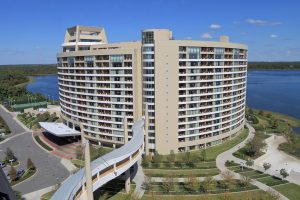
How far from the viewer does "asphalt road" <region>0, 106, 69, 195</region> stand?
54.9m

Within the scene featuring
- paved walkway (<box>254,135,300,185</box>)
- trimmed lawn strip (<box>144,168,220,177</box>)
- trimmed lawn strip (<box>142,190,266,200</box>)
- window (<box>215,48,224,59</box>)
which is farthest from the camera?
window (<box>215,48,224,59</box>)

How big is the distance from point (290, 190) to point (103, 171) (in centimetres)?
3393

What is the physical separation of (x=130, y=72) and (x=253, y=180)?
119ft

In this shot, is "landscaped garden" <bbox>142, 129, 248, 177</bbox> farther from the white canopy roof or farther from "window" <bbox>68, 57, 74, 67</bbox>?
"window" <bbox>68, 57, 74, 67</bbox>

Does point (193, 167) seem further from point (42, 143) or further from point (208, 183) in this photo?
point (42, 143)

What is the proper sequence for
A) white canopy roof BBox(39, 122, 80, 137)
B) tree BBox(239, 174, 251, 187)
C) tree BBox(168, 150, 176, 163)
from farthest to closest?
white canopy roof BBox(39, 122, 80, 137), tree BBox(168, 150, 176, 163), tree BBox(239, 174, 251, 187)

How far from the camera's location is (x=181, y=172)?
58656mm

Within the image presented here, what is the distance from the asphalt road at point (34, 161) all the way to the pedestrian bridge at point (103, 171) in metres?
18.2

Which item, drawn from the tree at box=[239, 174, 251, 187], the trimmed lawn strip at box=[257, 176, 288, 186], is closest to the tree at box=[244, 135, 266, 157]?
the trimmed lawn strip at box=[257, 176, 288, 186]

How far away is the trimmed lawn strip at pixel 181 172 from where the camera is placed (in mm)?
57062

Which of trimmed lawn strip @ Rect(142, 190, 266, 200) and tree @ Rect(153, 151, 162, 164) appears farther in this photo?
tree @ Rect(153, 151, 162, 164)

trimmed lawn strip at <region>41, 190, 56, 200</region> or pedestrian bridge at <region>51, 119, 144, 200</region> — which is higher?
pedestrian bridge at <region>51, 119, 144, 200</region>

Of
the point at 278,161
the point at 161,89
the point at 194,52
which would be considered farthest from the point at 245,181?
the point at 194,52

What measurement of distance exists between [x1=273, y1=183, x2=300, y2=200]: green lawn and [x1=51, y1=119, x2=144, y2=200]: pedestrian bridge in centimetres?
2626
